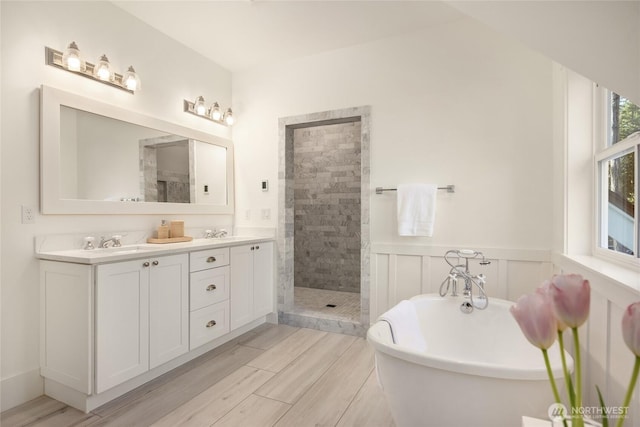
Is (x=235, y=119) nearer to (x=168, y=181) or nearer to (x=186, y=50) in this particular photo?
(x=186, y=50)

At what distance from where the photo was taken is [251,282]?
9.84ft

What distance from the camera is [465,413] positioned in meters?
1.27

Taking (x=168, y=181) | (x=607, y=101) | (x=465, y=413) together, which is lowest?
(x=465, y=413)

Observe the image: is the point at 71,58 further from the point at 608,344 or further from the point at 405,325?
the point at 608,344

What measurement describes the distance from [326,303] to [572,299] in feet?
11.6

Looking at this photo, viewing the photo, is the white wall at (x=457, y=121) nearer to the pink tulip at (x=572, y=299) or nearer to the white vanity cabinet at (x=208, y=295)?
the white vanity cabinet at (x=208, y=295)

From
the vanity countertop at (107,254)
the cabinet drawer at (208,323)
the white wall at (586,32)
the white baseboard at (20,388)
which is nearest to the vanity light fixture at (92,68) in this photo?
the vanity countertop at (107,254)

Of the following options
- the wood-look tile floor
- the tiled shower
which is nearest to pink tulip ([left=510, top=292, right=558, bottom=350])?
the wood-look tile floor

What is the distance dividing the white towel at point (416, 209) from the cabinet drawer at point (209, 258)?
1.49m

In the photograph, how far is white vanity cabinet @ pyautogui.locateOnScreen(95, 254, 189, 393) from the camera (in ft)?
5.93

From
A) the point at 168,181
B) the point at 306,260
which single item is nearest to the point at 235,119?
the point at 168,181

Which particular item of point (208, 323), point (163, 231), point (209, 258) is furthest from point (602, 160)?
point (163, 231)

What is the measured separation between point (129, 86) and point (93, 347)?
1878mm

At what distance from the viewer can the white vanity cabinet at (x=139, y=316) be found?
1.81 meters
